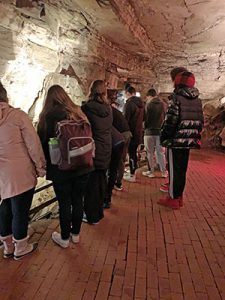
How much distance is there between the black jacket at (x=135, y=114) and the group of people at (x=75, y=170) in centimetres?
52

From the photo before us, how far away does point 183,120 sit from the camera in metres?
3.79

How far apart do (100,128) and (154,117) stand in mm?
2407

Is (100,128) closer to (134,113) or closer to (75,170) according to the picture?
(75,170)

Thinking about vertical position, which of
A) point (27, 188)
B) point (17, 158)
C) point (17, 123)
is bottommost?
point (27, 188)

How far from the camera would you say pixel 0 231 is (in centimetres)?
277

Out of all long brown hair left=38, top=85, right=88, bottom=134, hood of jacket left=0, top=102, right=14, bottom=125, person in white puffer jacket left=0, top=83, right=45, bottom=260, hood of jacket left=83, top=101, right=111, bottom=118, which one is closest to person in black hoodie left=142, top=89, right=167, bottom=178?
hood of jacket left=83, top=101, right=111, bottom=118

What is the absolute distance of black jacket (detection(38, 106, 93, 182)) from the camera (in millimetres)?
2646

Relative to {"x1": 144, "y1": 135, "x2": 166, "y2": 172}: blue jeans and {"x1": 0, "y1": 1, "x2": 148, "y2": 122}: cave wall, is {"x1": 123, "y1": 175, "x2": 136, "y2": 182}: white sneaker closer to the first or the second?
{"x1": 144, "y1": 135, "x2": 166, "y2": 172}: blue jeans

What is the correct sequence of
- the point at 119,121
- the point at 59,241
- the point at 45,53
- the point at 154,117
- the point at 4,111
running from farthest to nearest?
the point at 154,117 < the point at 45,53 < the point at 119,121 < the point at 59,241 < the point at 4,111

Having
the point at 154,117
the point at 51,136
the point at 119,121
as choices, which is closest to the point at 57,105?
the point at 51,136

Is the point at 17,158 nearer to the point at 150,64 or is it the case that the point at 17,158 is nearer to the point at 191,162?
the point at 191,162

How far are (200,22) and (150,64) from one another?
10.8ft

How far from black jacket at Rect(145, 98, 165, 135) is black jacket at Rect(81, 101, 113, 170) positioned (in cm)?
223

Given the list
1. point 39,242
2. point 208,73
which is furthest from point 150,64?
point 39,242
